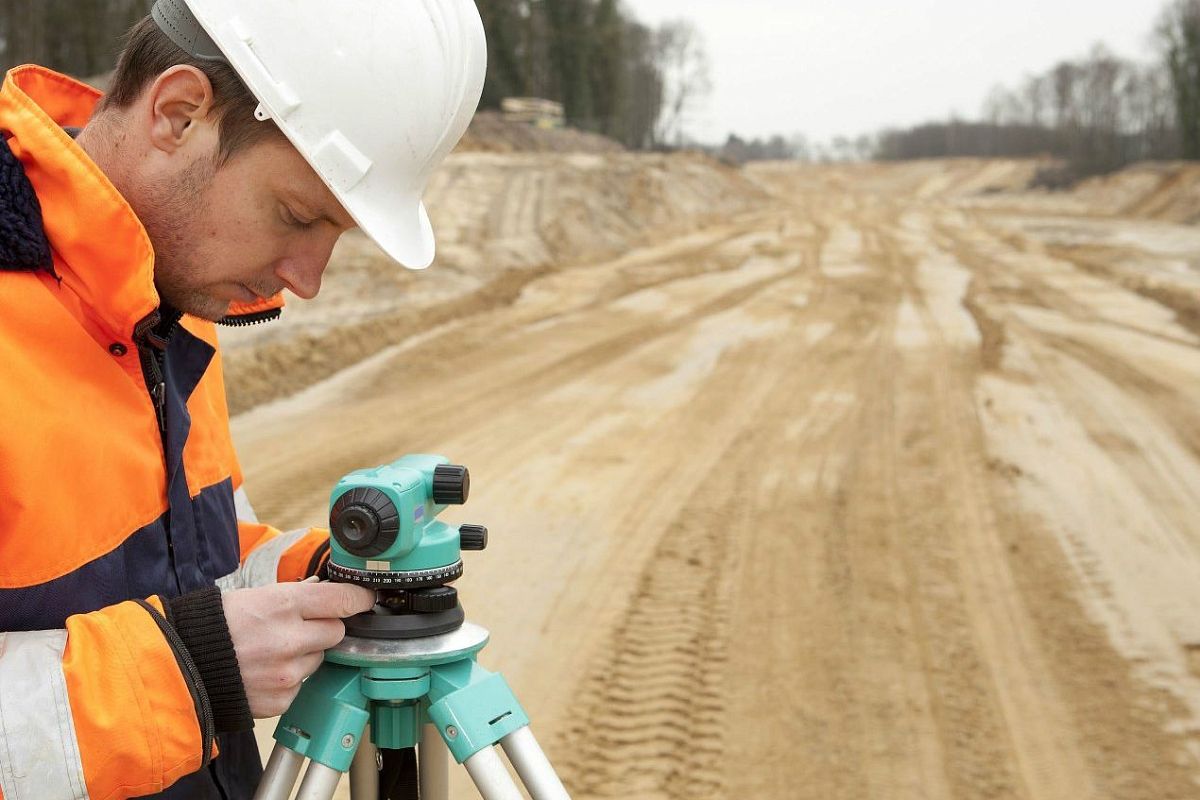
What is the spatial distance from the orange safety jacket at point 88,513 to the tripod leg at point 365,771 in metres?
0.24

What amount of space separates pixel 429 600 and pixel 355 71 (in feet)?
2.34

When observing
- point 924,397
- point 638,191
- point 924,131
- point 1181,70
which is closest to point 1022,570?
point 924,397

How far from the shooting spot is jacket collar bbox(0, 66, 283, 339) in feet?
4.00

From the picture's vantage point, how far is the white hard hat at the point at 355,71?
53.6 inches

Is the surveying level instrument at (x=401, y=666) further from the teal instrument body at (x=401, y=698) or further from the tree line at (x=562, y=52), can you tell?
the tree line at (x=562, y=52)

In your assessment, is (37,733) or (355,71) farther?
(355,71)

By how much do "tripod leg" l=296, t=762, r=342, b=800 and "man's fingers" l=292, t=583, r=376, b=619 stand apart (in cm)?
21

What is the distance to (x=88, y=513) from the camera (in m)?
1.25

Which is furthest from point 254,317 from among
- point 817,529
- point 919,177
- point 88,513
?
point 919,177

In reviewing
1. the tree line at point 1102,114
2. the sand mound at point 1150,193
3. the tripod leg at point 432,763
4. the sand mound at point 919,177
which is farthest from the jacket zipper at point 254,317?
the tree line at point 1102,114

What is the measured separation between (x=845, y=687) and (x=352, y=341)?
6.26 m

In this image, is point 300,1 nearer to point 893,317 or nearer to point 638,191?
point 893,317

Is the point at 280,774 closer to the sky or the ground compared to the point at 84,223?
closer to the ground

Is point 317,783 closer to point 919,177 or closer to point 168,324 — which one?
point 168,324
